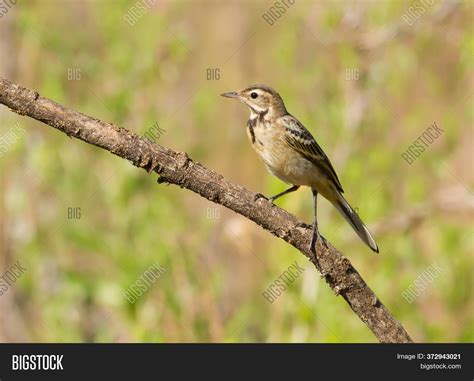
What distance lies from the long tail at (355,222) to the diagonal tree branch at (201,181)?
143cm

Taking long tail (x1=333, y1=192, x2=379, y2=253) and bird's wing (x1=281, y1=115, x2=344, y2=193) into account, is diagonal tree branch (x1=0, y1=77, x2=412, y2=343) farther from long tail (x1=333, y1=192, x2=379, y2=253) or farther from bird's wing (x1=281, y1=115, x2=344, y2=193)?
bird's wing (x1=281, y1=115, x2=344, y2=193)

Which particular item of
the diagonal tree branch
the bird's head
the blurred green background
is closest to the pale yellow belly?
the bird's head

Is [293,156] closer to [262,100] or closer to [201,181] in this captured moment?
[262,100]

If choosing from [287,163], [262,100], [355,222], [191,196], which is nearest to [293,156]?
[287,163]

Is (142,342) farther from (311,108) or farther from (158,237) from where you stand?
(311,108)

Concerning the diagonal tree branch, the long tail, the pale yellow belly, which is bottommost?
the diagonal tree branch

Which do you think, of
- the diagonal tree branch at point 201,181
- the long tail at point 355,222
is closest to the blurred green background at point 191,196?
the long tail at point 355,222

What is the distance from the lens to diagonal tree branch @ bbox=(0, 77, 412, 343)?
14.2 ft

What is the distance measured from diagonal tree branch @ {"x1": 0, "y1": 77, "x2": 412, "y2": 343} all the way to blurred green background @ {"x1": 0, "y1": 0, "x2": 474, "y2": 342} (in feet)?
9.77

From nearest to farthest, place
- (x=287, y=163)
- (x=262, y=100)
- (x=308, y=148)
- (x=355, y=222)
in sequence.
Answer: (x=355, y=222) → (x=287, y=163) → (x=308, y=148) → (x=262, y=100)

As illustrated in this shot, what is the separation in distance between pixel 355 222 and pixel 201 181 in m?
2.49

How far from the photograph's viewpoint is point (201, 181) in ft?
14.8

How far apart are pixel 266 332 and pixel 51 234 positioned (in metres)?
2.80

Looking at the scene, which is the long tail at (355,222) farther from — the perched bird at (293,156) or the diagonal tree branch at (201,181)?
the diagonal tree branch at (201,181)
